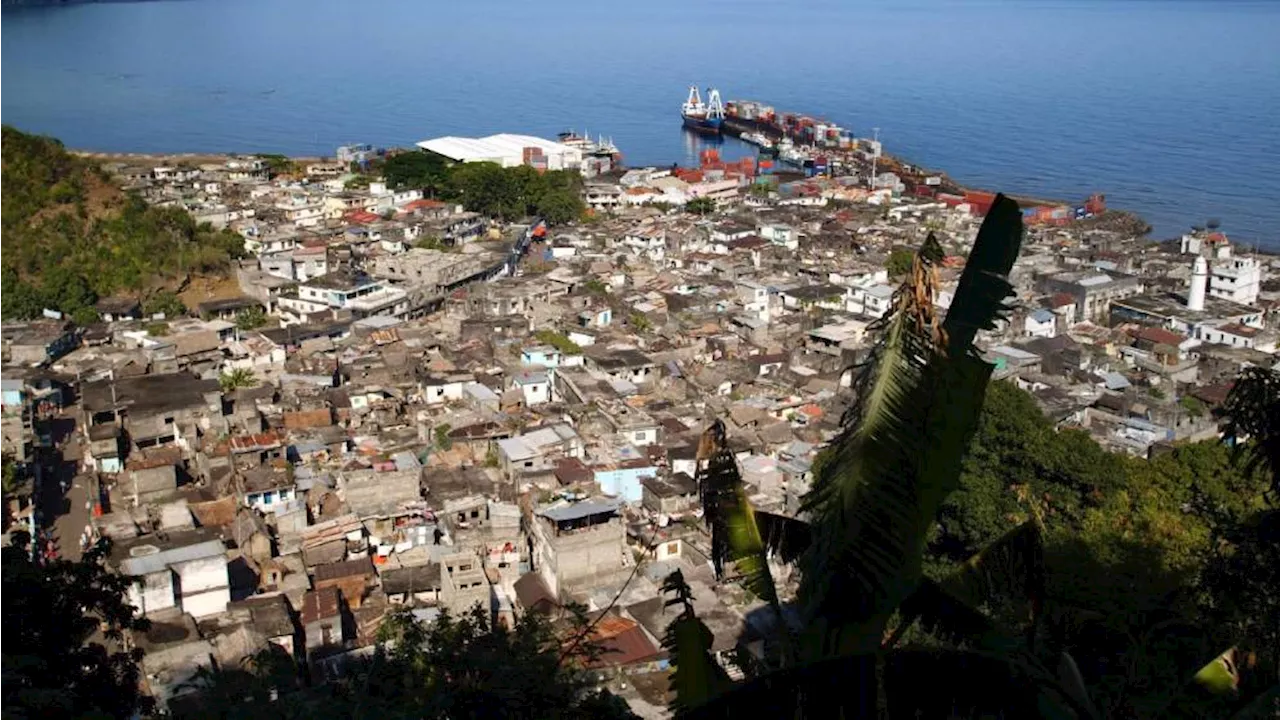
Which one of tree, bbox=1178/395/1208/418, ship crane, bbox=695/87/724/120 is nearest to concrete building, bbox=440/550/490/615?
tree, bbox=1178/395/1208/418

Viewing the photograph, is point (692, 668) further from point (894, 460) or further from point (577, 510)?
point (577, 510)

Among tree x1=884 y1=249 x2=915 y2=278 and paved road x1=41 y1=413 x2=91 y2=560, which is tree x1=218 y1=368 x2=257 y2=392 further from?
tree x1=884 y1=249 x2=915 y2=278

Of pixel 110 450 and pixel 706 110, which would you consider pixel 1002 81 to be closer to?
pixel 706 110

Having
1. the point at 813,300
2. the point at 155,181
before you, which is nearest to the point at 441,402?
the point at 813,300

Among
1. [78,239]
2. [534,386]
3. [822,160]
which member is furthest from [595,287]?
[822,160]

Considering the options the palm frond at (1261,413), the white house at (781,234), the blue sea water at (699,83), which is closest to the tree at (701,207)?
the white house at (781,234)

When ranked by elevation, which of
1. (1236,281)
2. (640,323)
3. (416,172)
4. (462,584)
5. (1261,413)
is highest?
(1261,413)

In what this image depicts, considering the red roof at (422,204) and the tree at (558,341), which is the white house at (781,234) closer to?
the red roof at (422,204)
